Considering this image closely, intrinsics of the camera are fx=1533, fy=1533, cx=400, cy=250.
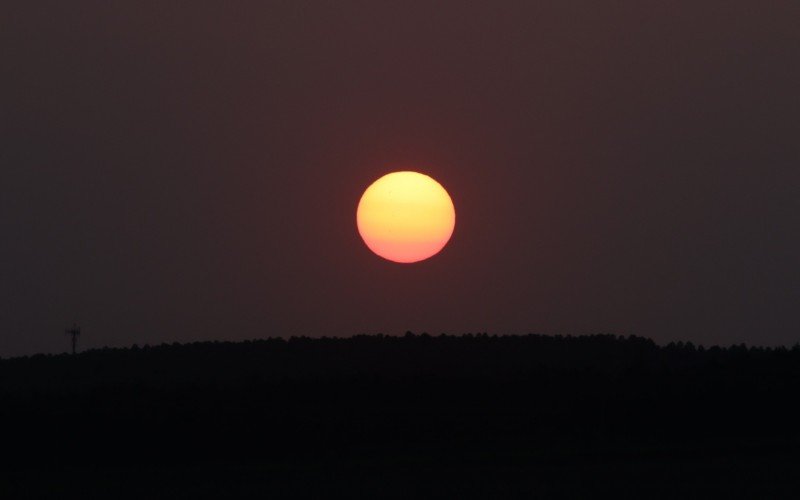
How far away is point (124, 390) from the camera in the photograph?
56.3 m

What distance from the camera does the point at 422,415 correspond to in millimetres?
51062

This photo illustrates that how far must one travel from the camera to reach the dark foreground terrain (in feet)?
129

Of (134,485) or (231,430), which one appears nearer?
(134,485)

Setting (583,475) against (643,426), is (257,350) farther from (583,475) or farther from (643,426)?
(583,475)

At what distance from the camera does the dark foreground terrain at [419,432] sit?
39188mm

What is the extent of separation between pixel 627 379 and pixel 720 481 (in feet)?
55.0

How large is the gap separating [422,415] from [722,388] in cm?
1033

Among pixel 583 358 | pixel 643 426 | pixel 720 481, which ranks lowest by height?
pixel 720 481

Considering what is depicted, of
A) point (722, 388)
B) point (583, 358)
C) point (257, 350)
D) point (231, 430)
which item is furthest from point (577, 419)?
point (257, 350)

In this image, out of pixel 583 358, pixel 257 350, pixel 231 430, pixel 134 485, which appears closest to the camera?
pixel 134 485

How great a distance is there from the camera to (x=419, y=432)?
50062 millimetres

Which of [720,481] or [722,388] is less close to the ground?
[722,388]

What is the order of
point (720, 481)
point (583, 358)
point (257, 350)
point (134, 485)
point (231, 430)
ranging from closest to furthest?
point (720, 481)
point (134, 485)
point (231, 430)
point (583, 358)
point (257, 350)

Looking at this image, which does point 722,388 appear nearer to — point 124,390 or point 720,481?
point 720,481
